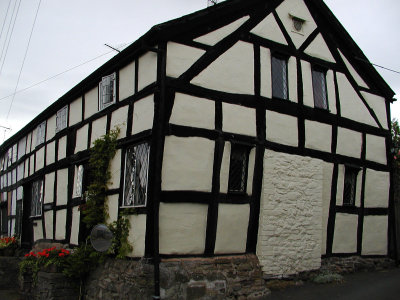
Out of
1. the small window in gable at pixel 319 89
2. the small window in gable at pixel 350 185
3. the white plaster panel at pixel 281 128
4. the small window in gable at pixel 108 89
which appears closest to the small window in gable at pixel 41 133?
the small window in gable at pixel 108 89

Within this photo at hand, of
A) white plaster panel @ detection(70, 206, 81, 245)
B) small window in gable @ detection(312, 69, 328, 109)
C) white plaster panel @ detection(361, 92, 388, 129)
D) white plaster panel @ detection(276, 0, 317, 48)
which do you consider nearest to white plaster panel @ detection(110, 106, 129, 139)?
white plaster panel @ detection(70, 206, 81, 245)

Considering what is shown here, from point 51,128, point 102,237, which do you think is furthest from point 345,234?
point 51,128

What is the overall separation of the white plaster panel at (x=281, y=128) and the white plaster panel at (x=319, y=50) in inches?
85.4

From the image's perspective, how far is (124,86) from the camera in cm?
984

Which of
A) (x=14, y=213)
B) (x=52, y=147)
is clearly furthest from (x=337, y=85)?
(x=14, y=213)

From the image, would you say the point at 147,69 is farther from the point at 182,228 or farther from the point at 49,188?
the point at 49,188

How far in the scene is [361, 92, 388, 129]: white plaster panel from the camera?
12680 mm

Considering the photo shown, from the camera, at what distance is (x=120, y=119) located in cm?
981

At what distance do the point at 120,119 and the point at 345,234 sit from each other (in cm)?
676

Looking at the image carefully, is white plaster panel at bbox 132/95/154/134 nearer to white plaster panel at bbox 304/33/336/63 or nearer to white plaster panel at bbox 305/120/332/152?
white plaster panel at bbox 305/120/332/152

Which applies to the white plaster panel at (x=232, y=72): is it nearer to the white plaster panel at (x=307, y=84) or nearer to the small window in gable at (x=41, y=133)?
the white plaster panel at (x=307, y=84)

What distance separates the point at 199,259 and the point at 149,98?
3.44m

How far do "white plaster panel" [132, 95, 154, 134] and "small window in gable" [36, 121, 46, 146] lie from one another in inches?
298

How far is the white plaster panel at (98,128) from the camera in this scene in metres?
10.7
